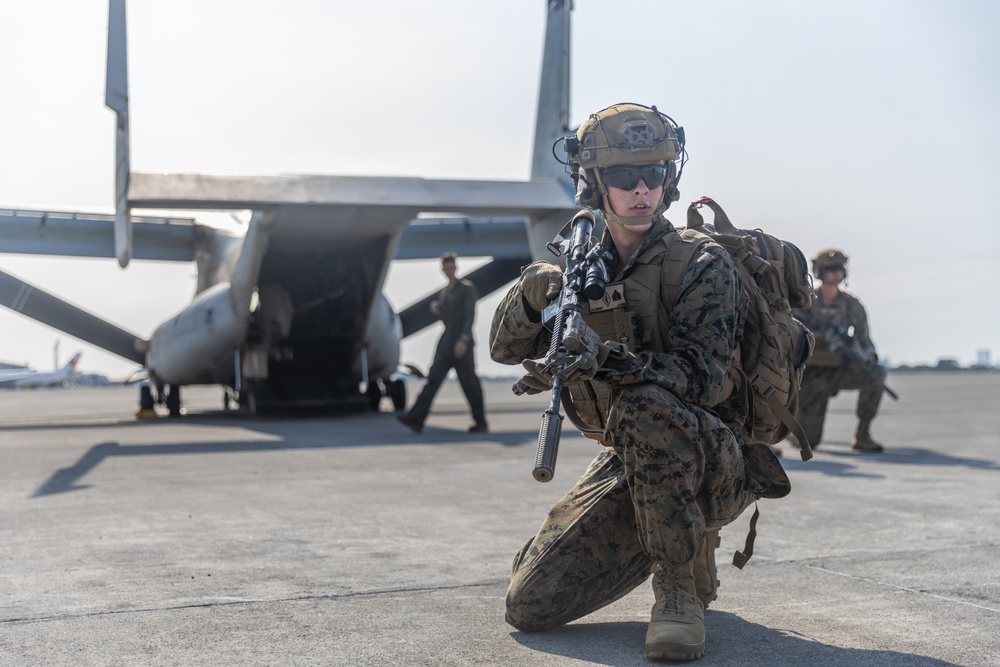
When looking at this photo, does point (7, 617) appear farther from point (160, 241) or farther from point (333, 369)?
point (160, 241)

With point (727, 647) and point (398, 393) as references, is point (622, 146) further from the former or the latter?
point (398, 393)

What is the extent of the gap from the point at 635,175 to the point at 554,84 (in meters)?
15.0

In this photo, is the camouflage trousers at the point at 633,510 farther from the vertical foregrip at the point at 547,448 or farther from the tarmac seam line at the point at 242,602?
the tarmac seam line at the point at 242,602

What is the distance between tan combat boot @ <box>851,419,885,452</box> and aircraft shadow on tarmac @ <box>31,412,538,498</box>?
297 cm

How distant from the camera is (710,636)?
3336 mm

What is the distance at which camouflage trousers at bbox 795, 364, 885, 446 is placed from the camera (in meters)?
9.34

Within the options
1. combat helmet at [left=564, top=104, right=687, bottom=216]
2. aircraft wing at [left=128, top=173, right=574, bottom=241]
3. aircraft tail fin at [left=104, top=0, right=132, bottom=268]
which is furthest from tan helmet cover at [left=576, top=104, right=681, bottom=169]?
aircraft tail fin at [left=104, top=0, right=132, bottom=268]

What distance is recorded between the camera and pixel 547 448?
9.10 feet

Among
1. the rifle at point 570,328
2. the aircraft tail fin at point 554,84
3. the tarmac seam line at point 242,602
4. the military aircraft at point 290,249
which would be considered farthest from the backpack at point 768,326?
the aircraft tail fin at point 554,84

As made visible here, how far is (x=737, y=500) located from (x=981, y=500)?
11.4 ft

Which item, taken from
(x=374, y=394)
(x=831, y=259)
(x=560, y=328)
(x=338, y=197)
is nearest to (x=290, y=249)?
(x=338, y=197)

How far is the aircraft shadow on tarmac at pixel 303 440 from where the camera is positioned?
360 inches

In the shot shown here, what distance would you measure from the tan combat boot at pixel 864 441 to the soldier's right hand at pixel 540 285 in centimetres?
693

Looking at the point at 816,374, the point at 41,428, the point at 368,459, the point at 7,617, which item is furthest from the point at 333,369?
the point at 7,617
